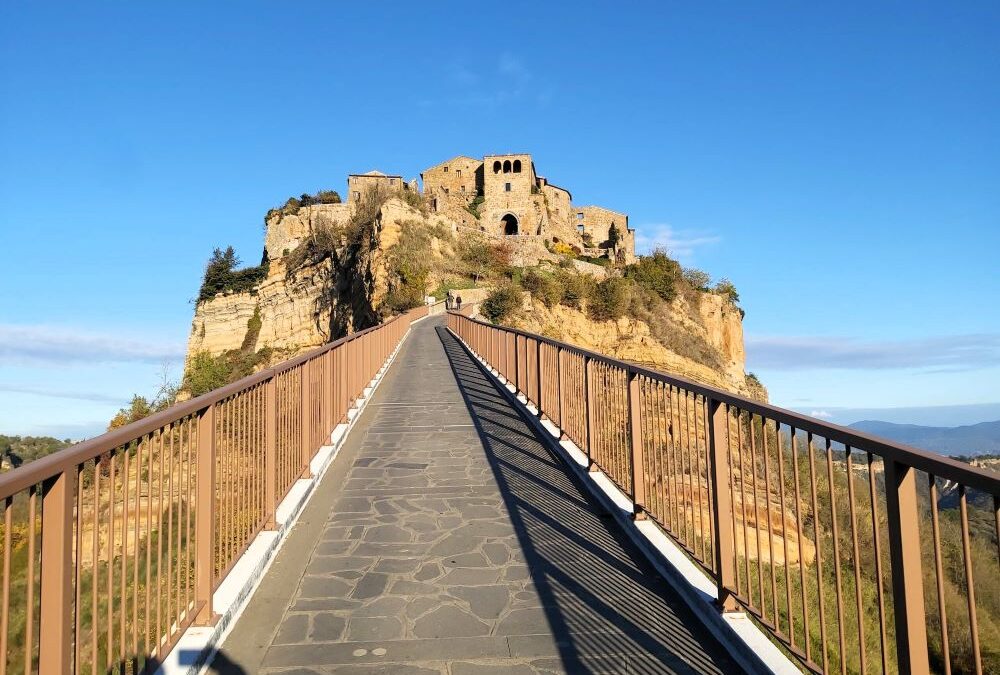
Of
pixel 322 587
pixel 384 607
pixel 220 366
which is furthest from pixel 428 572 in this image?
pixel 220 366

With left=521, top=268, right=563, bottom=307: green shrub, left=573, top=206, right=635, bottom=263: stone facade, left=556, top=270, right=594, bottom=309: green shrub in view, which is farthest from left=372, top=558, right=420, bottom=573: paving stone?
left=573, top=206, right=635, bottom=263: stone facade

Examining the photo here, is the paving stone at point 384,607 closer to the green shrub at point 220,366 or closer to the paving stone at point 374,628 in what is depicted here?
the paving stone at point 374,628

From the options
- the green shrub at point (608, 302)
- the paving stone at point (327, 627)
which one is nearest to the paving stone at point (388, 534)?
the paving stone at point (327, 627)

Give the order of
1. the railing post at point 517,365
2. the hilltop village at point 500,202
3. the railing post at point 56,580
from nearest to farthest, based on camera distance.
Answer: the railing post at point 56,580, the railing post at point 517,365, the hilltop village at point 500,202

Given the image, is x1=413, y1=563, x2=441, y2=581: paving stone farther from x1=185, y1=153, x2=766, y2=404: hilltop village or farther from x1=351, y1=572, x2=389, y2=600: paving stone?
x1=185, y1=153, x2=766, y2=404: hilltop village

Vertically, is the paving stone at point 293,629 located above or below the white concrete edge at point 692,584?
below

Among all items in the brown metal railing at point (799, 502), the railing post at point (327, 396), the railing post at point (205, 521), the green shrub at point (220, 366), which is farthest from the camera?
the green shrub at point (220, 366)

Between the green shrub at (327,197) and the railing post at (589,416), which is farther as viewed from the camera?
the green shrub at (327,197)

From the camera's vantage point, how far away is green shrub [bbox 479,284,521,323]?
119ft

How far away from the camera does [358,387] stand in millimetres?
11633

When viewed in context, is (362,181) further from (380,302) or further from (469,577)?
(469,577)

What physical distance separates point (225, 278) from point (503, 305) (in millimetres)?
A: 37395

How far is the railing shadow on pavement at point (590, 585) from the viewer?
11.2 ft

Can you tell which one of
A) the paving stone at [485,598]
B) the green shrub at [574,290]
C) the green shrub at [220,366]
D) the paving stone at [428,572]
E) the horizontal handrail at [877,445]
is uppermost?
A: the green shrub at [574,290]
